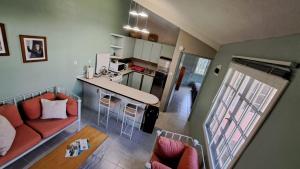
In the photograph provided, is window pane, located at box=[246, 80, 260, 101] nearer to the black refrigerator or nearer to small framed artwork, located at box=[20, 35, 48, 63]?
the black refrigerator

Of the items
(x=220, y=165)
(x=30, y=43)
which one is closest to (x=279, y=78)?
(x=220, y=165)

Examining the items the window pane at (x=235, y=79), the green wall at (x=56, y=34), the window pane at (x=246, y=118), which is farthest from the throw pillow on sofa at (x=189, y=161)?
the green wall at (x=56, y=34)

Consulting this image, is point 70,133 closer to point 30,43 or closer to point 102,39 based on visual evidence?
point 30,43

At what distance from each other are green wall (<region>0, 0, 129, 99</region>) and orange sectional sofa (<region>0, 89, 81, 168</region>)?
291 mm

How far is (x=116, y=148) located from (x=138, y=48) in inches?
164

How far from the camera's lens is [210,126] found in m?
2.80

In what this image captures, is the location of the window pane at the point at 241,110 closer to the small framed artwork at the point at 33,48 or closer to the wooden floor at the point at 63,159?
the wooden floor at the point at 63,159

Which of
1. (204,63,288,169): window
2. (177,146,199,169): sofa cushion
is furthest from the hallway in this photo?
(177,146,199,169): sofa cushion

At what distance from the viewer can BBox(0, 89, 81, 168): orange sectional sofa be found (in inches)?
80.9

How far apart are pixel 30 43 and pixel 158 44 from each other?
13.2ft

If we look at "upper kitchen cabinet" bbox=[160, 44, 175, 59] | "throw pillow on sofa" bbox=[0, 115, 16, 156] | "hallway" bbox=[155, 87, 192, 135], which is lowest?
"hallway" bbox=[155, 87, 192, 135]

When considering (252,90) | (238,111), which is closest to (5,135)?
(238,111)

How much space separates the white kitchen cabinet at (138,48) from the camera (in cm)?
587

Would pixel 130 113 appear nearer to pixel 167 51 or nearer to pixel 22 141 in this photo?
pixel 22 141
